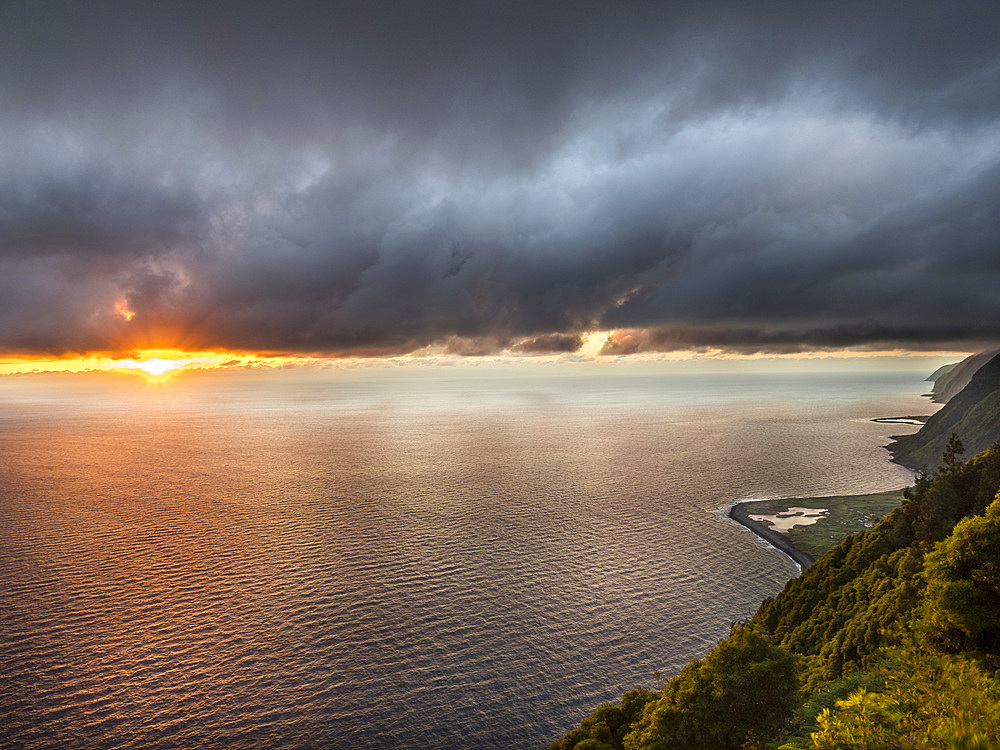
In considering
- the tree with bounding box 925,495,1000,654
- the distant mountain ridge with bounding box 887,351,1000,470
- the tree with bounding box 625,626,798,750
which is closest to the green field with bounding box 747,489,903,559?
the distant mountain ridge with bounding box 887,351,1000,470

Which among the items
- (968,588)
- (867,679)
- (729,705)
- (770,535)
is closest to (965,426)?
(770,535)

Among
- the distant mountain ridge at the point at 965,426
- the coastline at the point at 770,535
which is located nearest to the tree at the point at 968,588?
the coastline at the point at 770,535

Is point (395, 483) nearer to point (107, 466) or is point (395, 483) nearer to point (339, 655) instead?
point (339, 655)

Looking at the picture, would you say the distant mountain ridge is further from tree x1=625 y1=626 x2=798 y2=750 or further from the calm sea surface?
tree x1=625 y1=626 x2=798 y2=750

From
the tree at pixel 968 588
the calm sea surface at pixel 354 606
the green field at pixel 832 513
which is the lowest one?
the green field at pixel 832 513

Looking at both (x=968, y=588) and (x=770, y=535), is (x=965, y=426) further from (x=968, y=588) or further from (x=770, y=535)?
(x=968, y=588)

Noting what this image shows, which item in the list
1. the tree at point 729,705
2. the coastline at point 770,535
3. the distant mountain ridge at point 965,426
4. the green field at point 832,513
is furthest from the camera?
the distant mountain ridge at point 965,426

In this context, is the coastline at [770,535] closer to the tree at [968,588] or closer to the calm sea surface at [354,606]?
the calm sea surface at [354,606]
